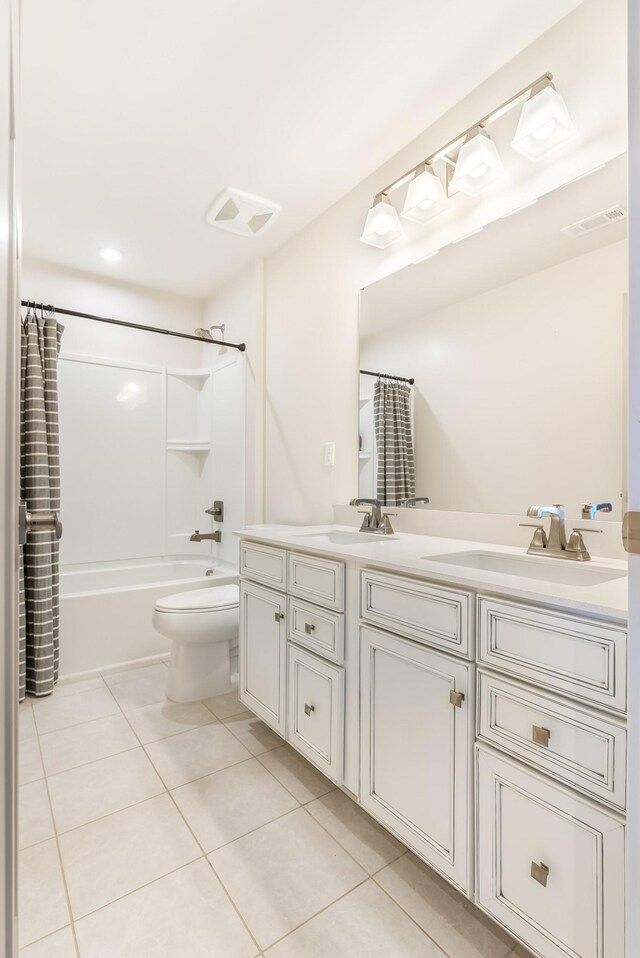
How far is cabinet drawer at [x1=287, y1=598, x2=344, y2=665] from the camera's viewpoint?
1466 millimetres

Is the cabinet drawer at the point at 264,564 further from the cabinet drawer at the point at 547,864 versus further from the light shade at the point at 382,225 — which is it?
the light shade at the point at 382,225

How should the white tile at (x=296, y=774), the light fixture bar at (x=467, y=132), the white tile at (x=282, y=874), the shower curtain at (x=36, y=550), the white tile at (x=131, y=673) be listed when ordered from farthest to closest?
the white tile at (x=131, y=673)
the shower curtain at (x=36, y=550)
the white tile at (x=296, y=774)
the light fixture bar at (x=467, y=132)
the white tile at (x=282, y=874)

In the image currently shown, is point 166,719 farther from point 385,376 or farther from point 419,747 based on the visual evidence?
point 385,376

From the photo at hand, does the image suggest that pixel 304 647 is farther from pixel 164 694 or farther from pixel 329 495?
pixel 164 694

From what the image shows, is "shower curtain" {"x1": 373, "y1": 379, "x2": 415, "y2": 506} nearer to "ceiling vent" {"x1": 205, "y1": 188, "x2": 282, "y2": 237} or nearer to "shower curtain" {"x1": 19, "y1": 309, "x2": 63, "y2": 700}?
"ceiling vent" {"x1": 205, "y1": 188, "x2": 282, "y2": 237}

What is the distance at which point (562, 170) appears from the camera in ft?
4.64

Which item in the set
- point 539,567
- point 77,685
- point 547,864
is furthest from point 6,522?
point 77,685

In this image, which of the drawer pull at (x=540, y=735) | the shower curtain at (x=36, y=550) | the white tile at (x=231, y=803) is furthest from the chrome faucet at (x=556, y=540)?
the shower curtain at (x=36, y=550)

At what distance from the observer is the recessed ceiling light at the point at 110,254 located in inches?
110

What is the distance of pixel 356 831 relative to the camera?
1.43 m

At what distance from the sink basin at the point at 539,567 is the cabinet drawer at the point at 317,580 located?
0.99ft

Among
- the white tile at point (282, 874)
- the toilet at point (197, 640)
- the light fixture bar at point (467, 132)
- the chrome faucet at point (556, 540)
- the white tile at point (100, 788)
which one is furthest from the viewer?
the toilet at point (197, 640)

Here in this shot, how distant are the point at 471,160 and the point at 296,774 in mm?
2239

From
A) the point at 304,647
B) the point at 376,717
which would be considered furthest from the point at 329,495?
the point at 376,717
